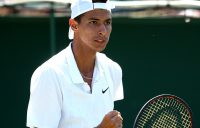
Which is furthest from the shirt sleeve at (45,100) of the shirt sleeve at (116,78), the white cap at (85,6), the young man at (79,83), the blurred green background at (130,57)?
the blurred green background at (130,57)

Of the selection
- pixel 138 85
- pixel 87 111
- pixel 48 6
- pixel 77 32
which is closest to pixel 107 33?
pixel 77 32

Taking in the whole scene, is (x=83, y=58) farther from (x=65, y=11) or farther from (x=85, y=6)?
(x=65, y=11)

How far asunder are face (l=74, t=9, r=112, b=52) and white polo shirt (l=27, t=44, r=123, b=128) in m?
0.10

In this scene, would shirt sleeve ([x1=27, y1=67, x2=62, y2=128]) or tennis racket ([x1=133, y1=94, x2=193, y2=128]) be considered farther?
tennis racket ([x1=133, y1=94, x2=193, y2=128])

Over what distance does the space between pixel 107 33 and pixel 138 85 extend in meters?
3.25

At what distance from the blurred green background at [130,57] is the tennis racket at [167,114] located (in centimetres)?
277

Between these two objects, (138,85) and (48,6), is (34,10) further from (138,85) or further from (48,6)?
(138,85)

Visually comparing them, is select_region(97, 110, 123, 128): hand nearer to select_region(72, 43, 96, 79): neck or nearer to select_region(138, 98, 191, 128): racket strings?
select_region(72, 43, 96, 79): neck

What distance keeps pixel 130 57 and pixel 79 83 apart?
3.28m

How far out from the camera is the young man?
2.95m

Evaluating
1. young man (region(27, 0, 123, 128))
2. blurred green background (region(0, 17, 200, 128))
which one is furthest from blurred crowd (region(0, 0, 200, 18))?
young man (region(27, 0, 123, 128))

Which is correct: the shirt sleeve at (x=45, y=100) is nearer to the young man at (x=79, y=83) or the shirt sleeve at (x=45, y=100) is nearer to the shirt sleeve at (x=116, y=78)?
the young man at (x=79, y=83)

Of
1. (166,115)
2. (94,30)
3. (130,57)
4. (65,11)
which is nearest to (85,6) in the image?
(94,30)

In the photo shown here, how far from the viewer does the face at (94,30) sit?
10.0ft
